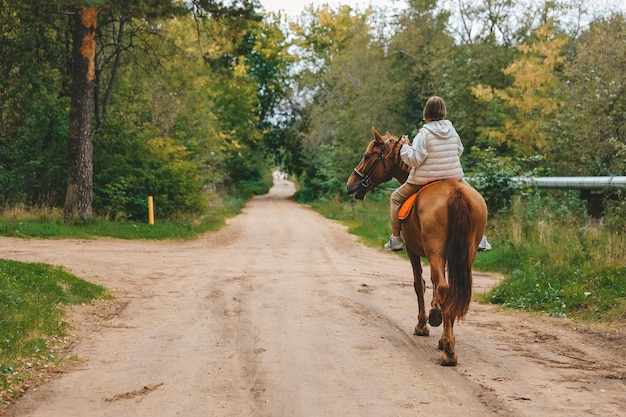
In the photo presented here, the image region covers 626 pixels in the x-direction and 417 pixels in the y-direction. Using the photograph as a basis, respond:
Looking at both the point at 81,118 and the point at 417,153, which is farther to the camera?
the point at 81,118

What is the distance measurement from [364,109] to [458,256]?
104 feet

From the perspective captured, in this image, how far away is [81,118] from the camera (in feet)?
69.1

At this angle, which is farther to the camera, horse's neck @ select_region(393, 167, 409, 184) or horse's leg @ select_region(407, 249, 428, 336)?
horse's neck @ select_region(393, 167, 409, 184)

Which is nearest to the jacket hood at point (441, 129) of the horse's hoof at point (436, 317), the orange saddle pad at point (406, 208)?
the orange saddle pad at point (406, 208)

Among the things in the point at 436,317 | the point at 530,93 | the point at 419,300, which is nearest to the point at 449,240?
the point at 436,317

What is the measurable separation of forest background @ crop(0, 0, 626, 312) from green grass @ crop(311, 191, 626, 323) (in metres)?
0.04

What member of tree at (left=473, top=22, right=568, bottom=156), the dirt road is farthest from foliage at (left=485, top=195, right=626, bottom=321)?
tree at (left=473, top=22, right=568, bottom=156)

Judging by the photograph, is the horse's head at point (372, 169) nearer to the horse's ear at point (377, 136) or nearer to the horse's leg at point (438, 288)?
the horse's ear at point (377, 136)

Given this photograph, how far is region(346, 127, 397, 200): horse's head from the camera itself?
8617 millimetres

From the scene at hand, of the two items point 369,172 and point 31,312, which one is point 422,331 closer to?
point 369,172

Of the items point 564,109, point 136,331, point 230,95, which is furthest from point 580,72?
point 230,95

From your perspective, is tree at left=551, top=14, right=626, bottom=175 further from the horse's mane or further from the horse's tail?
the horse's tail

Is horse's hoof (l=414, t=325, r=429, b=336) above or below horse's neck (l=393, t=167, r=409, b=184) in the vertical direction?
below

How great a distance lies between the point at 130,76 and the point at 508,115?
1707 centimetres
